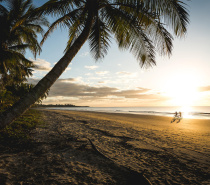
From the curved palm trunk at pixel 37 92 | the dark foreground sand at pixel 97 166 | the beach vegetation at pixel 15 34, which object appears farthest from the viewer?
the beach vegetation at pixel 15 34

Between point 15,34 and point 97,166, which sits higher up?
point 15,34

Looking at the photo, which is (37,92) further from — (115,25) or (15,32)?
(15,32)

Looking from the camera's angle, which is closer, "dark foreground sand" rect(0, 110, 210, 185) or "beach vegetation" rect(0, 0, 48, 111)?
"dark foreground sand" rect(0, 110, 210, 185)

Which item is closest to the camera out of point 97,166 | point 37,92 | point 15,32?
point 97,166

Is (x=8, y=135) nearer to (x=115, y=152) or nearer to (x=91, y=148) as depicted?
(x=91, y=148)

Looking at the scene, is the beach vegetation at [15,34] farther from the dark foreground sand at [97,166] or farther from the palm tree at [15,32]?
the dark foreground sand at [97,166]

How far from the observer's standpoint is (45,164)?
2.21 m

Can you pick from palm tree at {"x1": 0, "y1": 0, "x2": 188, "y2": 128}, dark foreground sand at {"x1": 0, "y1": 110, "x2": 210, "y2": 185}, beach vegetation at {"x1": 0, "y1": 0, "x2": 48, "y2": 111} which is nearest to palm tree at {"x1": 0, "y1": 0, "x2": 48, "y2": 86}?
beach vegetation at {"x1": 0, "y1": 0, "x2": 48, "y2": 111}

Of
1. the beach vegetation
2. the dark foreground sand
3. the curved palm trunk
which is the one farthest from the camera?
the beach vegetation

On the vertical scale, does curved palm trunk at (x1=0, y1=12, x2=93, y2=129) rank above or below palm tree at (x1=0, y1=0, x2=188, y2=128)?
below

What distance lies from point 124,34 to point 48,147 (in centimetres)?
428

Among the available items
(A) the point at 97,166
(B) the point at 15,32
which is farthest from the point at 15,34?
(A) the point at 97,166

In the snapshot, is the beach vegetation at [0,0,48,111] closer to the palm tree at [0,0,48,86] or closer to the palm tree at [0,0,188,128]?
the palm tree at [0,0,48,86]

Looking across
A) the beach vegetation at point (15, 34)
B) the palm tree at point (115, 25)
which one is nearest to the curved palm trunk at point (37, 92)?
the palm tree at point (115, 25)
